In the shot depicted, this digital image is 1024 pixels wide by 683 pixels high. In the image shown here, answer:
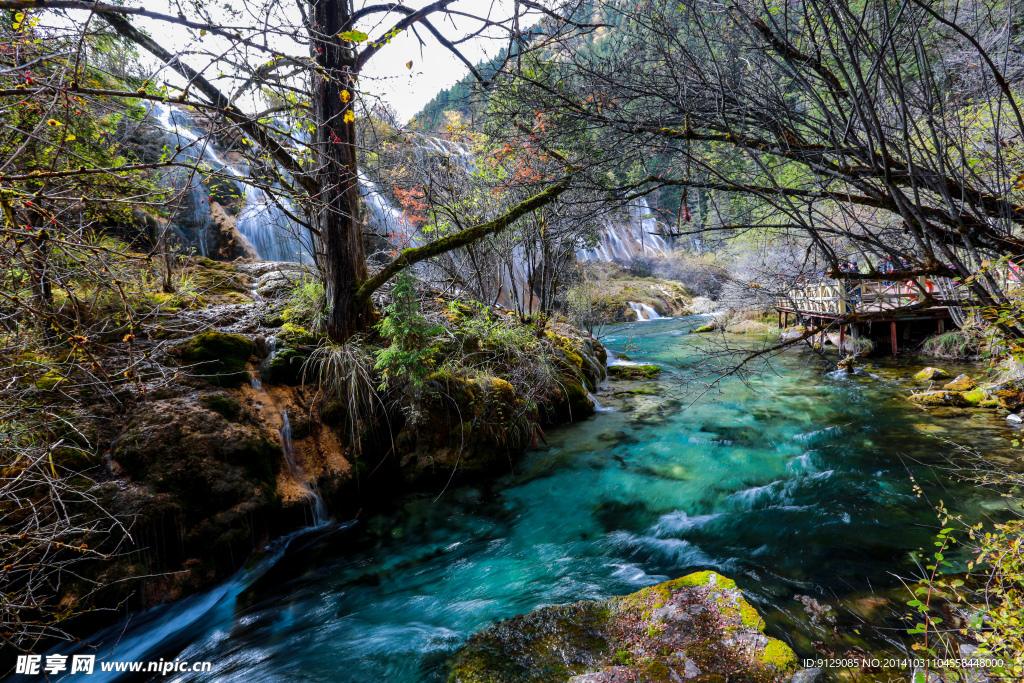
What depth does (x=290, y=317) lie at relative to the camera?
6109 mm

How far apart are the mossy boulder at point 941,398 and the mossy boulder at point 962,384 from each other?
1.12 feet

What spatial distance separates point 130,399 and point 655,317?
2580cm

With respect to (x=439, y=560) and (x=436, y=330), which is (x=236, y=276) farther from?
(x=439, y=560)

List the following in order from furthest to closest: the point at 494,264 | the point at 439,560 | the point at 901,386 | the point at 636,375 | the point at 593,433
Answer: the point at 636,375 → the point at 901,386 → the point at 494,264 → the point at 593,433 → the point at 439,560

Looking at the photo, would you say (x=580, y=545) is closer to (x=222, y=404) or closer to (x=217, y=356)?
(x=222, y=404)

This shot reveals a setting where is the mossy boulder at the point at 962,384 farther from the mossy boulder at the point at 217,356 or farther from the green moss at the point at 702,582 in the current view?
the mossy boulder at the point at 217,356

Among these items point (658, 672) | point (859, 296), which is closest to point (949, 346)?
point (859, 296)

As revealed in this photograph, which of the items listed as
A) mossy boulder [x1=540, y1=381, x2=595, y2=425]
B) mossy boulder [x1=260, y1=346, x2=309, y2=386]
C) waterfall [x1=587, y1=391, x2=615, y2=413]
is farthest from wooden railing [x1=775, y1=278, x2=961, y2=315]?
mossy boulder [x1=260, y1=346, x2=309, y2=386]

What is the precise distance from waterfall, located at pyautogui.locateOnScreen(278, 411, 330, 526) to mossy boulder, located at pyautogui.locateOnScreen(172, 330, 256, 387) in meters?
0.81

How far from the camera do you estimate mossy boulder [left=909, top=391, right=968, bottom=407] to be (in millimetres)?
7609

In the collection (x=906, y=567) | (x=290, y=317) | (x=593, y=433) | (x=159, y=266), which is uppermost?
(x=159, y=266)

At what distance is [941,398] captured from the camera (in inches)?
308

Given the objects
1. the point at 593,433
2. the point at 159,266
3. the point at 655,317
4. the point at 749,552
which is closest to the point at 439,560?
the point at 749,552

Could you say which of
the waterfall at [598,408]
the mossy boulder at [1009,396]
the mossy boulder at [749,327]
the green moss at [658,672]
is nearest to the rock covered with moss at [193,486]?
the green moss at [658,672]
